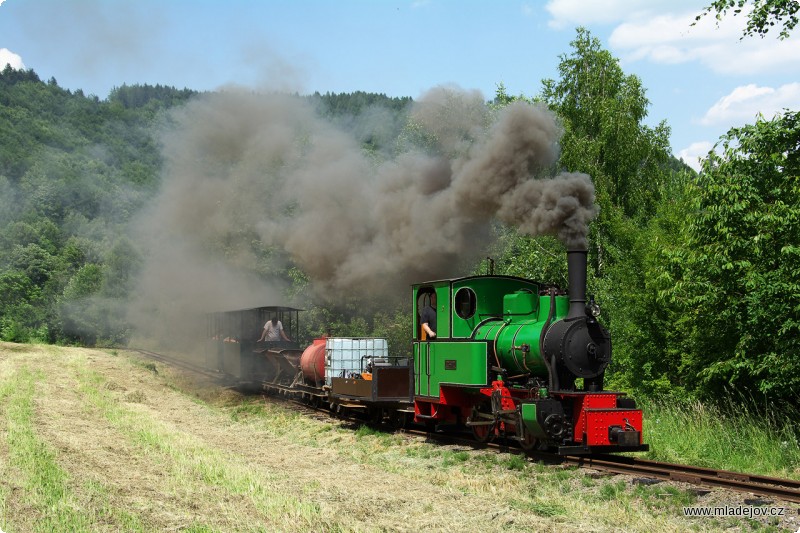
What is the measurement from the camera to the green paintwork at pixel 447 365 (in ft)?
38.8

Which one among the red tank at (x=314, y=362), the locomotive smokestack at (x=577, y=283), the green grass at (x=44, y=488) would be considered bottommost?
the green grass at (x=44, y=488)

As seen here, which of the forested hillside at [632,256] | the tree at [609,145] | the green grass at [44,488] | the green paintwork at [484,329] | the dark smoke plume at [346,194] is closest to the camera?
the green grass at [44,488]

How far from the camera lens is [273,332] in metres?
24.2

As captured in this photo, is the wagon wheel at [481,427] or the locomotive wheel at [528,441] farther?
the wagon wheel at [481,427]

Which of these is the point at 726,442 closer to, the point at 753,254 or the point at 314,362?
the point at 753,254

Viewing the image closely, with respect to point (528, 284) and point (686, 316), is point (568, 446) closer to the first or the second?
point (528, 284)

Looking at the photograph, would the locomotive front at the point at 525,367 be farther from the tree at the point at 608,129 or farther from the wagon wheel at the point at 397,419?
the tree at the point at 608,129

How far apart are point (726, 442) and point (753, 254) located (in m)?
3.51

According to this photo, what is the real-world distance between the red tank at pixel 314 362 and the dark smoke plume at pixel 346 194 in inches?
96.6

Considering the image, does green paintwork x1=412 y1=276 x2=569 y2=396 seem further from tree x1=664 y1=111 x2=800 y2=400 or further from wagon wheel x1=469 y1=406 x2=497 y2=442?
tree x1=664 y1=111 x2=800 y2=400

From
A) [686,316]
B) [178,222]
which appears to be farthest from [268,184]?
[686,316]

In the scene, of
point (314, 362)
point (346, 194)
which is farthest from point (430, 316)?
point (346, 194)

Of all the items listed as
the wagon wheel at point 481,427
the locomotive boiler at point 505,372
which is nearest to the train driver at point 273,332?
the locomotive boiler at point 505,372

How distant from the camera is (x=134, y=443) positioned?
465 inches
